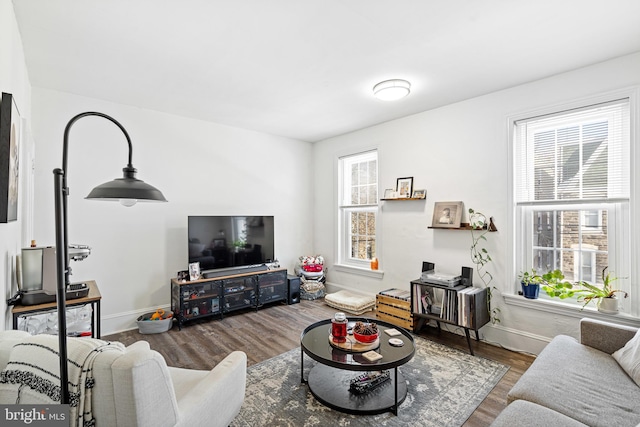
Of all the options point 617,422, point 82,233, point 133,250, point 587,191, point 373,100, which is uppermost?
point 373,100

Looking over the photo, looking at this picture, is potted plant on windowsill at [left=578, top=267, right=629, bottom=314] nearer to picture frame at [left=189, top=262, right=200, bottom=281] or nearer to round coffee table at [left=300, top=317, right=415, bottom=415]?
round coffee table at [left=300, top=317, right=415, bottom=415]

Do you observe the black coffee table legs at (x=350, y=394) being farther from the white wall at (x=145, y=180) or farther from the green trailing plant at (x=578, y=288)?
the white wall at (x=145, y=180)

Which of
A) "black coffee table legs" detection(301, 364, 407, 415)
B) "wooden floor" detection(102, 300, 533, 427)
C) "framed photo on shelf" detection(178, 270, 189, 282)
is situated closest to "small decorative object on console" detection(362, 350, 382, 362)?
"black coffee table legs" detection(301, 364, 407, 415)

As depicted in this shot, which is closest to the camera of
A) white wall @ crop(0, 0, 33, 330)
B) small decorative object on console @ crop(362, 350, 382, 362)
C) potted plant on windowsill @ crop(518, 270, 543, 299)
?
white wall @ crop(0, 0, 33, 330)

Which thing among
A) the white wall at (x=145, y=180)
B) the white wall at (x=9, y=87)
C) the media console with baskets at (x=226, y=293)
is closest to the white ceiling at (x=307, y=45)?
the white wall at (x=9, y=87)

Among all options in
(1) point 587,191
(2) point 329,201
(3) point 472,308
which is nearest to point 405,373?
(3) point 472,308

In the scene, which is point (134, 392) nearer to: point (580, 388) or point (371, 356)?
point (371, 356)

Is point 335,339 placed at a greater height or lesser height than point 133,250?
lesser

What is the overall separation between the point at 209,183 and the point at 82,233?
4.99 ft

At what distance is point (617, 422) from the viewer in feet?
4.68

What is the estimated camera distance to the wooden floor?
2.75m

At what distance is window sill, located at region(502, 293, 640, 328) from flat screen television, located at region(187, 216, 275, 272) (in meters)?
3.03

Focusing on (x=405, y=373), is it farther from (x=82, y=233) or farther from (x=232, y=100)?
(x=82, y=233)

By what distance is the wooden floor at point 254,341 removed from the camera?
275cm
